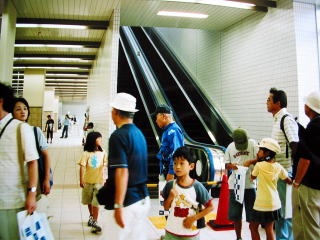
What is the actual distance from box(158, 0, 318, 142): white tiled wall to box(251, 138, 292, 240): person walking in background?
2.56 meters

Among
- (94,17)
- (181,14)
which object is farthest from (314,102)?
(94,17)

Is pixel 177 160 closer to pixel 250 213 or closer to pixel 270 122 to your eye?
pixel 250 213

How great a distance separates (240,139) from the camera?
133 inches

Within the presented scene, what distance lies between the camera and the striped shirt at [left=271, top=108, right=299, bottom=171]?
2.97m

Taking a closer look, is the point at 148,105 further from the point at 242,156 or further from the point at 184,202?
the point at 184,202

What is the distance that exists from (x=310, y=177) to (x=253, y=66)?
4212 mm

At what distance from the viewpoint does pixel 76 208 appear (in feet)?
16.6

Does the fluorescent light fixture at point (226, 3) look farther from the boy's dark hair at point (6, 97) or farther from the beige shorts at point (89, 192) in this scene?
the boy's dark hair at point (6, 97)

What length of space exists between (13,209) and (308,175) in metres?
2.55

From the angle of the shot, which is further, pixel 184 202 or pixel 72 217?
pixel 72 217

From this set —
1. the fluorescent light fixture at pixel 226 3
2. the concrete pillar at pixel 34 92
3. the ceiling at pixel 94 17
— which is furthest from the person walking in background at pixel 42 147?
the concrete pillar at pixel 34 92

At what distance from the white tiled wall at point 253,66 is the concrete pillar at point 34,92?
7668mm

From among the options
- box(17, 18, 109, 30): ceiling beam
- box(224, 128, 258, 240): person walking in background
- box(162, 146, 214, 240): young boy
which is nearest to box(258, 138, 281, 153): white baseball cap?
box(224, 128, 258, 240): person walking in background

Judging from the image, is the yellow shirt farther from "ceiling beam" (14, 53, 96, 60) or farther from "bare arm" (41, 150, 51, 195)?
"ceiling beam" (14, 53, 96, 60)
